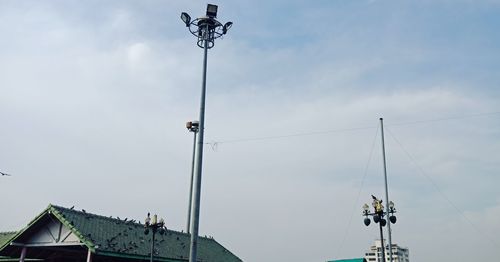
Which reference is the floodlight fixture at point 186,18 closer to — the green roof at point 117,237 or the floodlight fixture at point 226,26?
the floodlight fixture at point 226,26

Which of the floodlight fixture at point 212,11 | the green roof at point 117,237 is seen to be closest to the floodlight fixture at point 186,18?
the floodlight fixture at point 212,11

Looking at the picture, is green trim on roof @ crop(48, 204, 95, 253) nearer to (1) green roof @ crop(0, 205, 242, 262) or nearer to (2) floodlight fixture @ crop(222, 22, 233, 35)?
(1) green roof @ crop(0, 205, 242, 262)

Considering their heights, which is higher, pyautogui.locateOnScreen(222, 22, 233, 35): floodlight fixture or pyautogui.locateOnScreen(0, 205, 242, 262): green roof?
pyautogui.locateOnScreen(222, 22, 233, 35): floodlight fixture

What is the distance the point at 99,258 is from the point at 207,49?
17.5 metres

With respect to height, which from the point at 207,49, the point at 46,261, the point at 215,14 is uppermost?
the point at 215,14

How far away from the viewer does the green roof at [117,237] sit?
24188mm

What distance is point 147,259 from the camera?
2694 centimetres

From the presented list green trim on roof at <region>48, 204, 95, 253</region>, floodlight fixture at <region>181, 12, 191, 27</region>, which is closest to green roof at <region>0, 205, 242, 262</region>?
green trim on roof at <region>48, 204, 95, 253</region>

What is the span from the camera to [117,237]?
26.1 m

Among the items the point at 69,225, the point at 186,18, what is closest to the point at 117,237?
the point at 69,225

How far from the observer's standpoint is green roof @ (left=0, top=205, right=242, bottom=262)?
24188 mm

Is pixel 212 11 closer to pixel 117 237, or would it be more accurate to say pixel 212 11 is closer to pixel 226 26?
pixel 226 26

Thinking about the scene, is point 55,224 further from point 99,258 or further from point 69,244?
point 99,258

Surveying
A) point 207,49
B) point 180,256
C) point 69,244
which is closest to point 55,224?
point 69,244
